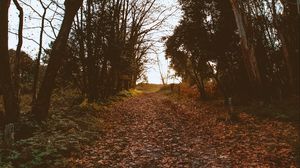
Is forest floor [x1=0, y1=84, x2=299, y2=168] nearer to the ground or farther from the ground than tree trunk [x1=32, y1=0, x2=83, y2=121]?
nearer to the ground

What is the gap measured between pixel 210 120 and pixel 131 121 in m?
3.80

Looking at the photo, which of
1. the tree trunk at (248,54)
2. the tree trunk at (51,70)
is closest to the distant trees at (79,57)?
the tree trunk at (51,70)

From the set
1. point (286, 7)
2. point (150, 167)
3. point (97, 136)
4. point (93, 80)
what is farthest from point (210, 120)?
point (286, 7)

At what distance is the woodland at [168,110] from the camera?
34.1ft

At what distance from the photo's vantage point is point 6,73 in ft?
44.0

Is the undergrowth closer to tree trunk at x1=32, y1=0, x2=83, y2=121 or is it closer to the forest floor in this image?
the forest floor

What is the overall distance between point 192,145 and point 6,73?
282 inches

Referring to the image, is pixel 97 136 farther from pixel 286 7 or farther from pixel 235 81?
pixel 286 7

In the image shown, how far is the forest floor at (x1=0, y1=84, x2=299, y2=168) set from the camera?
963 centimetres

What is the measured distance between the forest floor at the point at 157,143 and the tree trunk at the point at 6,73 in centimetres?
98

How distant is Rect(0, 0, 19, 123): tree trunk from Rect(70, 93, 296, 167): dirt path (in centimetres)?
353

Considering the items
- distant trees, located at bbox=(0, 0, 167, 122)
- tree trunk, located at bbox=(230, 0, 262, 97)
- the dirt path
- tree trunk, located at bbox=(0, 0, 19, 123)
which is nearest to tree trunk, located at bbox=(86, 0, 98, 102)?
distant trees, located at bbox=(0, 0, 167, 122)

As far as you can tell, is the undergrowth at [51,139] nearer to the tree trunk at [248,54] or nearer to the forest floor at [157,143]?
the forest floor at [157,143]

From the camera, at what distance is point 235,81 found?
24.7m
